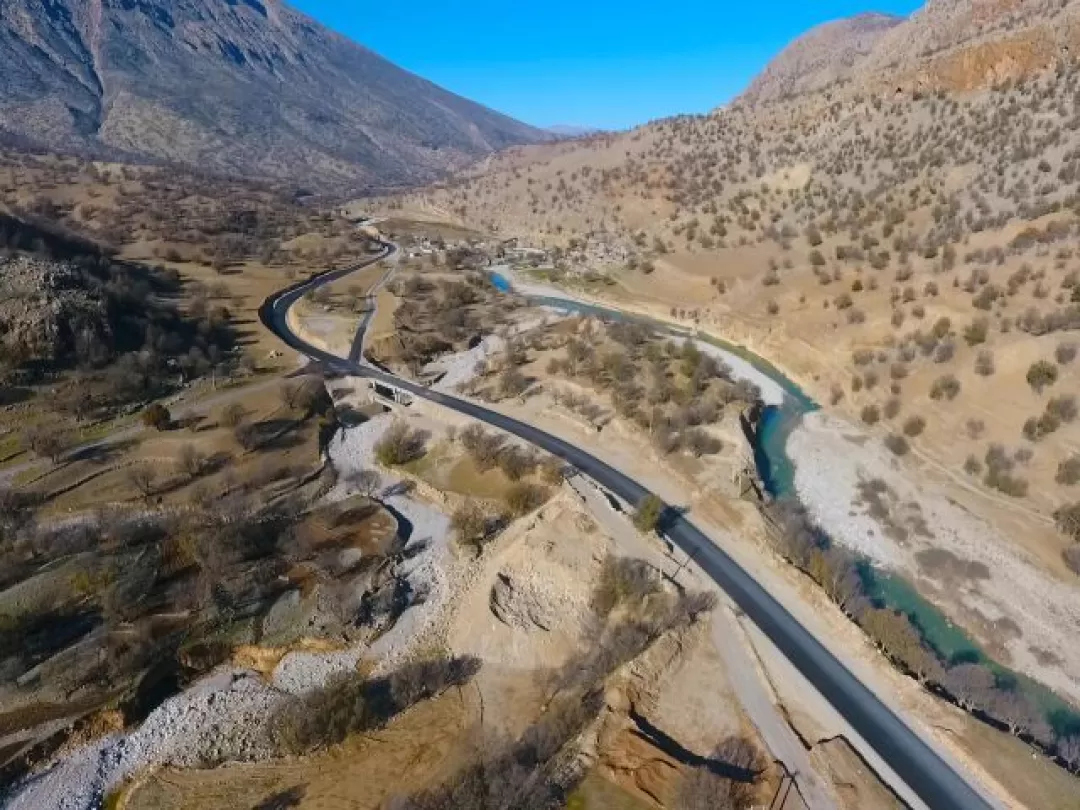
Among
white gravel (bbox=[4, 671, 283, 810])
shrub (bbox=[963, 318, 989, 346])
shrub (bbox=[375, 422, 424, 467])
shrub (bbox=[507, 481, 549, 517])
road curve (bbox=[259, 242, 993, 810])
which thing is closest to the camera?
road curve (bbox=[259, 242, 993, 810])

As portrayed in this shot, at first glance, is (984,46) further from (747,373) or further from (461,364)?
(461,364)

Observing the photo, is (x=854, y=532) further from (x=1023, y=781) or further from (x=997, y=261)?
(x=997, y=261)

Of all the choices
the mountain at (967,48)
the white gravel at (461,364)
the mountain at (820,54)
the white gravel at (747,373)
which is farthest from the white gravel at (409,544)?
the mountain at (820,54)

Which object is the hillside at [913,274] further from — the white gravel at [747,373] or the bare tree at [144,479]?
the bare tree at [144,479]

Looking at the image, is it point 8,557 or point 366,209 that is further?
point 366,209

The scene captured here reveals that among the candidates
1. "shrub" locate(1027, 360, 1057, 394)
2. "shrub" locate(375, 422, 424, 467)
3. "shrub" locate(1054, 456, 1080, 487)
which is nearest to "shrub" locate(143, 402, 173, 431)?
"shrub" locate(375, 422, 424, 467)

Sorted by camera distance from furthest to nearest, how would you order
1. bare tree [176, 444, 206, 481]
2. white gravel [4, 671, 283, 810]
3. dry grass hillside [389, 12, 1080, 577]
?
dry grass hillside [389, 12, 1080, 577] < bare tree [176, 444, 206, 481] < white gravel [4, 671, 283, 810]

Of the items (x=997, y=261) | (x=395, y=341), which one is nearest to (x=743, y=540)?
(x=997, y=261)

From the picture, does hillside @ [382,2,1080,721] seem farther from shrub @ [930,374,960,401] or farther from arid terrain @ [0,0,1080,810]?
arid terrain @ [0,0,1080,810]
